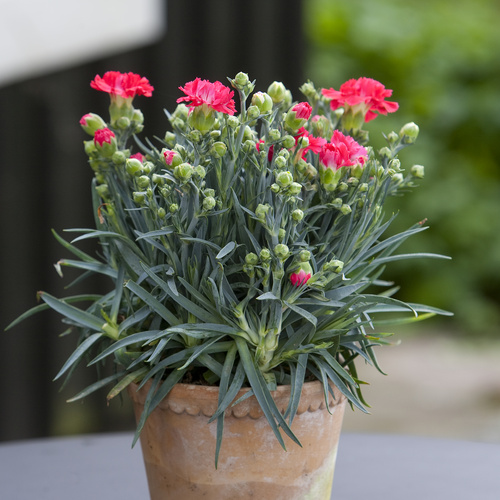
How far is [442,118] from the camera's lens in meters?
3.59

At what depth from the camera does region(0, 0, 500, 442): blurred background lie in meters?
1.77

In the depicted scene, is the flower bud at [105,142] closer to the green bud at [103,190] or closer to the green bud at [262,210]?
the green bud at [103,190]

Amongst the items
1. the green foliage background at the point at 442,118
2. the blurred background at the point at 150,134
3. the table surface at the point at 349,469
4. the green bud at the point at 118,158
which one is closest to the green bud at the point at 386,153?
the green bud at the point at 118,158

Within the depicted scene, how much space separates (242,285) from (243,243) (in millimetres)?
35

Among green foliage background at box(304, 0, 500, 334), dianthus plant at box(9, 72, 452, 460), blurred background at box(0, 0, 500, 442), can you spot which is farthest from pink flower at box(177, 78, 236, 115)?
green foliage background at box(304, 0, 500, 334)

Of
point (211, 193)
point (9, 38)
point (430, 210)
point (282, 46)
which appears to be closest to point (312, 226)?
point (211, 193)

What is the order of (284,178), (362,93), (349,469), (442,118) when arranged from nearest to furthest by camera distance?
(284,178)
(362,93)
(349,469)
(442,118)

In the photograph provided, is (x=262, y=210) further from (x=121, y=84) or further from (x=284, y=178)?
(x=121, y=84)

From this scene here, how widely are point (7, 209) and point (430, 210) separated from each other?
7.00ft

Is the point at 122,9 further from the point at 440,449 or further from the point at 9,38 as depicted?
the point at 440,449

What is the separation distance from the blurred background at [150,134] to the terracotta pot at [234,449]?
0.87m

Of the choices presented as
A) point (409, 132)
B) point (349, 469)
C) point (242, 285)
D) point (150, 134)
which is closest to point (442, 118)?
point (150, 134)

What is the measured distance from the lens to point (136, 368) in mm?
667

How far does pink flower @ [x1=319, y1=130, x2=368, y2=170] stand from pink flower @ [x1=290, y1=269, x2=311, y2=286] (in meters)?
0.09
